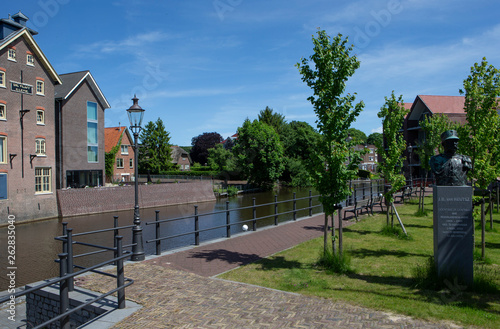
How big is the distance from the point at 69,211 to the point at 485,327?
2974 centimetres

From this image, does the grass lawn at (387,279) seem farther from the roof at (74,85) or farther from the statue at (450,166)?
the roof at (74,85)

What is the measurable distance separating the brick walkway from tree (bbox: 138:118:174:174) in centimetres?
5669

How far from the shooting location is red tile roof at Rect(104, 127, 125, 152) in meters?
51.3

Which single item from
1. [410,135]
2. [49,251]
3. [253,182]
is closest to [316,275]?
[49,251]

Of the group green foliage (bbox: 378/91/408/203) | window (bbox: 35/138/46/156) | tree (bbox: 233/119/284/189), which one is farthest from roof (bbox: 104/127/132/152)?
green foliage (bbox: 378/91/408/203)

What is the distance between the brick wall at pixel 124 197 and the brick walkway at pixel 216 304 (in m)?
23.3

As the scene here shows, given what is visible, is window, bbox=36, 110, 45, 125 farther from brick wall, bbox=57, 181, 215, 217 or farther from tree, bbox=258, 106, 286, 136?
tree, bbox=258, 106, 286, 136

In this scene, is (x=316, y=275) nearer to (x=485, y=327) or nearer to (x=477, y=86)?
(x=485, y=327)

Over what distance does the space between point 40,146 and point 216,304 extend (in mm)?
27051

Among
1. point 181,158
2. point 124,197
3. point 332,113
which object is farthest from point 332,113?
point 181,158

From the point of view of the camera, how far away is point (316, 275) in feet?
24.2

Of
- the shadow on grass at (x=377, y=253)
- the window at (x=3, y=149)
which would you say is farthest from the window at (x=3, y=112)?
the shadow on grass at (x=377, y=253)

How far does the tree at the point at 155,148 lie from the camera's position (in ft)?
208

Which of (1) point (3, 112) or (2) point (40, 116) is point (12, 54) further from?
(2) point (40, 116)
